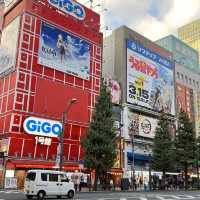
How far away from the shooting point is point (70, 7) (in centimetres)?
6016

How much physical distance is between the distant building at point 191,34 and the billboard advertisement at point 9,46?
12790 centimetres

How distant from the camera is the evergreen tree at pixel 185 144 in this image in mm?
51156

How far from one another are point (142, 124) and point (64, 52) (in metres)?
25.9

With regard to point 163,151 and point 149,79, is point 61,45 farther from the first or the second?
point 149,79

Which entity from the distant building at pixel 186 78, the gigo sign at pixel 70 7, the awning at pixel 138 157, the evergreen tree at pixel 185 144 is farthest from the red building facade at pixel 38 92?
the distant building at pixel 186 78

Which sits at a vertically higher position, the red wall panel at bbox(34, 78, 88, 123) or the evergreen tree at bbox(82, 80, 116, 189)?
the red wall panel at bbox(34, 78, 88, 123)

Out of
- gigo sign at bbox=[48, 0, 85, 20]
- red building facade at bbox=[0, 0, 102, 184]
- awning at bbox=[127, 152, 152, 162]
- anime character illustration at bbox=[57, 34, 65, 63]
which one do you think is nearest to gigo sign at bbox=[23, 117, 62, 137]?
red building facade at bbox=[0, 0, 102, 184]

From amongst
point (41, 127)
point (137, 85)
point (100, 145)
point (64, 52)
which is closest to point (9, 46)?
point (64, 52)

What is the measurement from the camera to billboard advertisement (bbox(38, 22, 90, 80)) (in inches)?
2146

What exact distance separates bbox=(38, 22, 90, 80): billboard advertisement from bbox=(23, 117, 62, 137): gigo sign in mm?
9076

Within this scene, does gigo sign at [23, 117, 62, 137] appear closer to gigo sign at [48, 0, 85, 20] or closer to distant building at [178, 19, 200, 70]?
gigo sign at [48, 0, 85, 20]

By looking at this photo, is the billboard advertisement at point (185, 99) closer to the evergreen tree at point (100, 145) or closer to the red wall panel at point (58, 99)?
the red wall panel at point (58, 99)

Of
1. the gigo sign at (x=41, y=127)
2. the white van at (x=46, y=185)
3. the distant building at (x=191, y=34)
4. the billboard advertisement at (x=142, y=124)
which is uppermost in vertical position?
the distant building at (x=191, y=34)

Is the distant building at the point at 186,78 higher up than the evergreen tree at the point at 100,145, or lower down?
higher up
